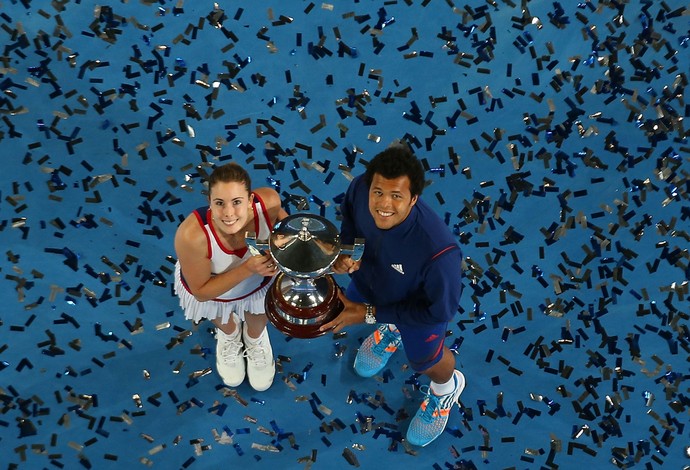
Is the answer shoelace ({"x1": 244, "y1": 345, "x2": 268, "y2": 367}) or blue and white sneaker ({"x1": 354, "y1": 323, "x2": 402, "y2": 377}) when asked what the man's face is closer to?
blue and white sneaker ({"x1": 354, "y1": 323, "x2": 402, "y2": 377})

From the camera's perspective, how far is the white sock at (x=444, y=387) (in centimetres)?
361

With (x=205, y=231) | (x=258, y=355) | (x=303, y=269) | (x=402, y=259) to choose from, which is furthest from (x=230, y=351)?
(x=303, y=269)

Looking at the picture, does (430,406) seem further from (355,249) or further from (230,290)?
(355,249)

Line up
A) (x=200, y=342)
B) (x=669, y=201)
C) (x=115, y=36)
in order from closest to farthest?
(x=200, y=342) < (x=669, y=201) < (x=115, y=36)

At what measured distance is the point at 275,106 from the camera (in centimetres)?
467

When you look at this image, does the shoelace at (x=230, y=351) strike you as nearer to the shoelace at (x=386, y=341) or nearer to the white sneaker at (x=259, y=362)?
the white sneaker at (x=259, y=362)

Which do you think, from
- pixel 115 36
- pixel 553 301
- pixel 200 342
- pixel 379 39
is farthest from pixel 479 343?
pixel 115 36

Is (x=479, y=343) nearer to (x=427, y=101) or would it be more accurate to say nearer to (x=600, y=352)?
(x=600, y=352)

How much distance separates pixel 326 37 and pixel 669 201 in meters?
2.45

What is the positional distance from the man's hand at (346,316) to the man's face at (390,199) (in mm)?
430

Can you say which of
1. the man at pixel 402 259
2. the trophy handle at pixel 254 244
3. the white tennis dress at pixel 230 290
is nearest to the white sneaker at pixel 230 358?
the white tennis dress at pixel 230 290

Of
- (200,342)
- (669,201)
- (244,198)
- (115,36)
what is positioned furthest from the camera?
(115,36)

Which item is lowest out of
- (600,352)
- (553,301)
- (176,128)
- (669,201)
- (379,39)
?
(600,352)

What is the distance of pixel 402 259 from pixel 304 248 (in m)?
0.51
